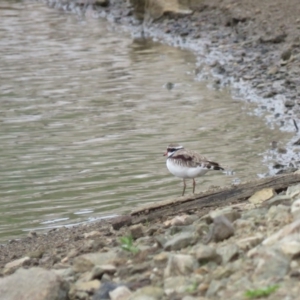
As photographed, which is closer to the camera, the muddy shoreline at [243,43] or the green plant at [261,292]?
the green plant at [261,292]

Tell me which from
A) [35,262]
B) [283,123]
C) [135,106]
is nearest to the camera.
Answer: [35,262]

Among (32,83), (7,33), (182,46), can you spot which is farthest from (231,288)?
(7,33)

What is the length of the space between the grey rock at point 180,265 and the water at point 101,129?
394 centimetres

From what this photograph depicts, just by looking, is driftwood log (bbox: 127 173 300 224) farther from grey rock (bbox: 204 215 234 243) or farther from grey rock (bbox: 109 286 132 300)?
grey rock (bbox: 109 286 132 300)

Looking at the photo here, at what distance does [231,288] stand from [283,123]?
8.47 meters

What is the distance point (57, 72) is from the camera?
18.5 m

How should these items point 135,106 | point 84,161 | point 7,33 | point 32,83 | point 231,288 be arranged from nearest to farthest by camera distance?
point 231,288 < point 84,161 < point 135,106 < point 32,83 < point 7,33

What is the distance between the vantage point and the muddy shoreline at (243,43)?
14.2 meters

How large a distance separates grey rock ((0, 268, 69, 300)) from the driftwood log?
2193 mm

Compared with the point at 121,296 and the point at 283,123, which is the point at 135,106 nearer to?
the point at 283,123

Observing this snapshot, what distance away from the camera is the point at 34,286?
5.82 metres

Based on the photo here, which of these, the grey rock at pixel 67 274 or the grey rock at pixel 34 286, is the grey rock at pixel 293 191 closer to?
the grey rock at pixel 67 274

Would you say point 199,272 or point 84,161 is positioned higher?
point 199,272

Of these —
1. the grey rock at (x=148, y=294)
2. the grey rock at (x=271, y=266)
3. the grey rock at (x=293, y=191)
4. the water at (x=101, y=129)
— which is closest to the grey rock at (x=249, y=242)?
the grey rock at (x=271, y=266)
